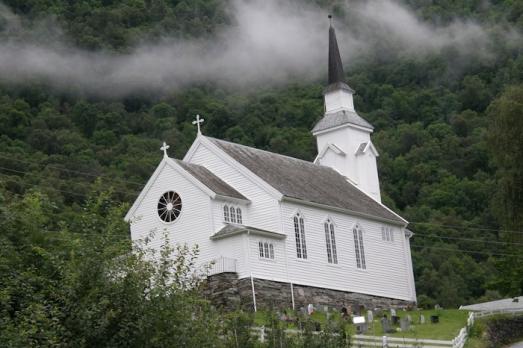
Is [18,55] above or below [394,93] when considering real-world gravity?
above

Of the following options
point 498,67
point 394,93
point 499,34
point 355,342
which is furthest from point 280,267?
point 499,34

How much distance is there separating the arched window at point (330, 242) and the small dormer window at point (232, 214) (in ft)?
16.1

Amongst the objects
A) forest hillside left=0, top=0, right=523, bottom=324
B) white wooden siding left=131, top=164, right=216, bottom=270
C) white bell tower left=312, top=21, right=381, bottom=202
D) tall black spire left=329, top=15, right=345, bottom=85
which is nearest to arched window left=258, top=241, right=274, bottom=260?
white wooden siding left=131, top=164, right=216, bottom=270

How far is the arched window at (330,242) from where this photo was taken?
62.2 meters

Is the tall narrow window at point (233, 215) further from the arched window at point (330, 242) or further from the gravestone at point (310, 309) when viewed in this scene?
the arched window at point (330, 242)

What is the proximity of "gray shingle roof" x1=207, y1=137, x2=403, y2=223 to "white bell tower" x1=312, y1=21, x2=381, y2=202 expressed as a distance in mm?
1181

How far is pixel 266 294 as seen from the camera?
57.0 meters

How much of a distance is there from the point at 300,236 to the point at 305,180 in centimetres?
541

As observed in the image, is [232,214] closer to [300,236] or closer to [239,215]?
[239,215]

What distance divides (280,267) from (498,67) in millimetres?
90701

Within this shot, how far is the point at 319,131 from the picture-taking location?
72.9 m

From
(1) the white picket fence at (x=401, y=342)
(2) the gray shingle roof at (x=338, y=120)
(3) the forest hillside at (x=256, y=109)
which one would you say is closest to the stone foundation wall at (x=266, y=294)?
(3) the forest hillside at (x=256, y=109)

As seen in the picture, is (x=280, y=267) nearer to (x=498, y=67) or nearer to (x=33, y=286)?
(x=33, y=286)

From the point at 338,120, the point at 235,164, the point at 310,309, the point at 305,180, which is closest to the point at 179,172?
the point at 235,164
